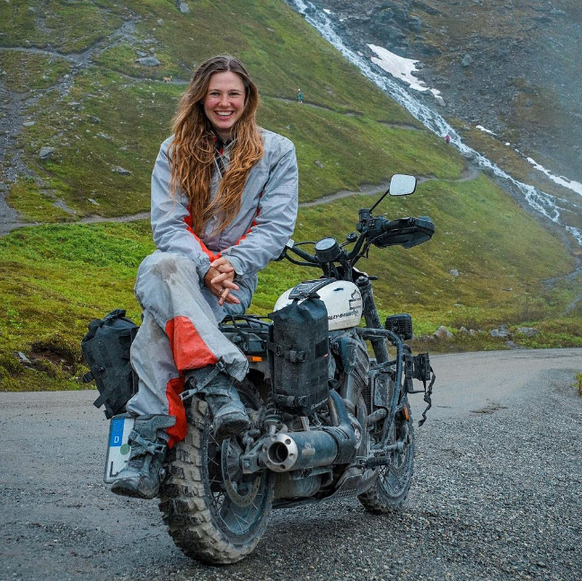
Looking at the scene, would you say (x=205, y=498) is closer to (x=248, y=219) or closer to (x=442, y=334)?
(x=248, y=219)

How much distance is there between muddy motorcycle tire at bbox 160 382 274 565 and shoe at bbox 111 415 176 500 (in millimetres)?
124

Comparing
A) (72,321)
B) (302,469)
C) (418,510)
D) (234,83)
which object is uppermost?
(234,83)

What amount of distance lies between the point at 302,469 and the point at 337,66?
120 meters

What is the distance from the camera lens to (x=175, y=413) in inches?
164

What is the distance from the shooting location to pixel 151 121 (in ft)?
243

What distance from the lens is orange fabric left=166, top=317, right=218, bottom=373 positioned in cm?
414

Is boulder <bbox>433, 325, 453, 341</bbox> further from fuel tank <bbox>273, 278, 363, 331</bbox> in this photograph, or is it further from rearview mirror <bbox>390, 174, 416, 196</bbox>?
fuel tank <bbox>273, 278, 363, 331</bbox>

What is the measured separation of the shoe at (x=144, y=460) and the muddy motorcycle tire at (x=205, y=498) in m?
0.12

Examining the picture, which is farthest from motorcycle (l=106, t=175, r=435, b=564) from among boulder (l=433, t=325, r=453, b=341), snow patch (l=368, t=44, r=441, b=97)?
snow patch (l=368, t=44, r=441, b=97)

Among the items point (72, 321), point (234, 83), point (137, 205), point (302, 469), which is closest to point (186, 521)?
point (302, 469)

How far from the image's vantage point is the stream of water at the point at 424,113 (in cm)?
10444

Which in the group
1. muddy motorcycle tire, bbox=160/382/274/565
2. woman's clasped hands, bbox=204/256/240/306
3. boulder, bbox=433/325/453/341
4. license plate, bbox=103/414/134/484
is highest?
woman's clasped hands, bbox=204/256/240/306

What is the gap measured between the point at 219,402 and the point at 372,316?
2714 millimetres

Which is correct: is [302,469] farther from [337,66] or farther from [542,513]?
[337,66]
